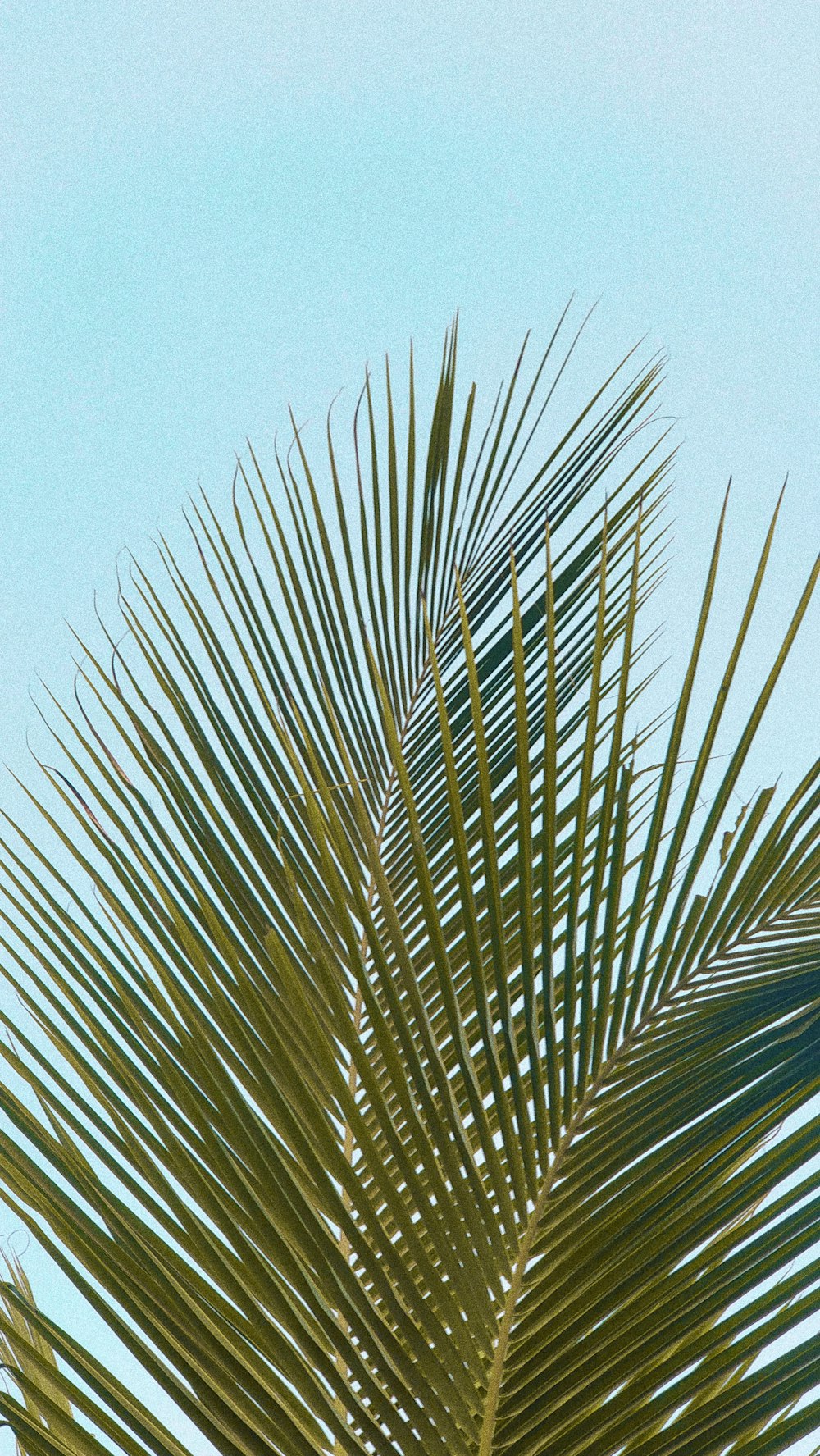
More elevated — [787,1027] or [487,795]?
[487,795]

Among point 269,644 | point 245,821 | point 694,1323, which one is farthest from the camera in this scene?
point 269,644

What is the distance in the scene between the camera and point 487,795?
2.45ft

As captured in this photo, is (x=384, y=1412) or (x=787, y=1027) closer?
(x=384, y=1412)

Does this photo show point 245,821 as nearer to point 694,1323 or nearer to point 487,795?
point 487,795

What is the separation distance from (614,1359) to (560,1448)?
6 centimetres

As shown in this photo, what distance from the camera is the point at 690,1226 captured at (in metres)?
0.72

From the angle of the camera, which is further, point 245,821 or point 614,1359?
point 245,821

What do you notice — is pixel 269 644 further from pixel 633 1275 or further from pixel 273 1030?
pixel 633 1275

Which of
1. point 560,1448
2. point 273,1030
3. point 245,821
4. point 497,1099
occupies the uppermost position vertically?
point 245,821

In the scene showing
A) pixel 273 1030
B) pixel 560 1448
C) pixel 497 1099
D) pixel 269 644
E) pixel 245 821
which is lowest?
pixel 560 1448

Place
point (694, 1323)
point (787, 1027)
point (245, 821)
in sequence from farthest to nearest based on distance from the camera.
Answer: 1. point (245, 821)
2. point (787, 1027)
3. point (694, 1323)

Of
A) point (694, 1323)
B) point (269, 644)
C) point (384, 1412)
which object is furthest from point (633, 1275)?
point (269, 644)

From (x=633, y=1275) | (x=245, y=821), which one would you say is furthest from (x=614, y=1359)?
(x=245, y=821)

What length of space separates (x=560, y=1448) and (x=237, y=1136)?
247 millimetres
